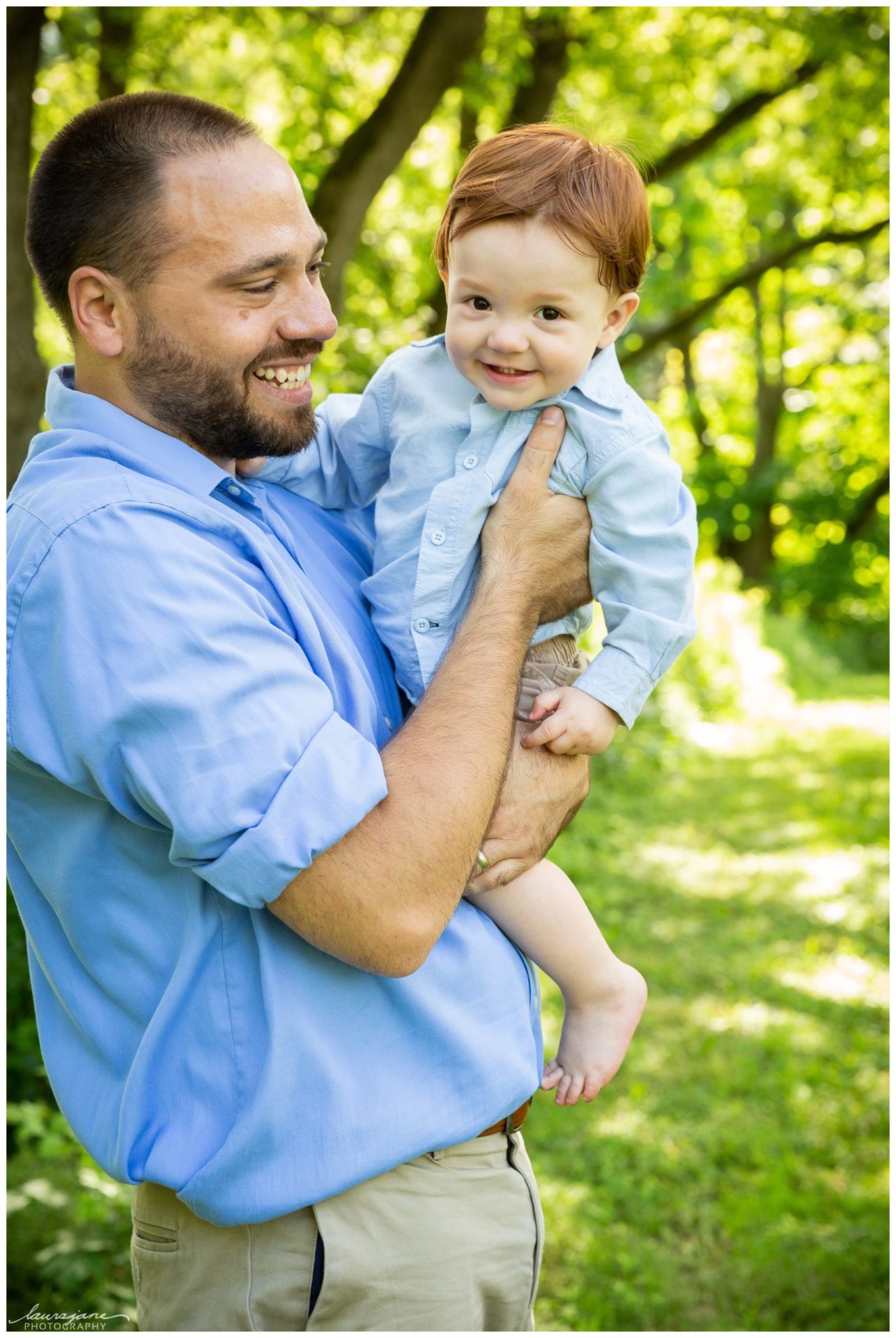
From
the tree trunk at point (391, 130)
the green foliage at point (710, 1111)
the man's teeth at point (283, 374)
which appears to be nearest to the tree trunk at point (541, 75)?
the tree trunk at point (391, 130)

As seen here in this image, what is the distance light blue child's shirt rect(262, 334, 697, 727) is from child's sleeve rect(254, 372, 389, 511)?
0.04m

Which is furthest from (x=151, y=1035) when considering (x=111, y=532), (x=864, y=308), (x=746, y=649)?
(x=864, y=308)

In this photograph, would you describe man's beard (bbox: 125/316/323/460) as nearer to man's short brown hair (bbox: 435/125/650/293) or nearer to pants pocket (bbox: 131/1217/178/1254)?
man's short brown hair (bbox: 435/125/650/293)

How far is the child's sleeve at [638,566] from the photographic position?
206 centimetres

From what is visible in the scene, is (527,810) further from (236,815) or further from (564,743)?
(236,815)

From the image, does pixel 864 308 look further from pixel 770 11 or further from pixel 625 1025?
pixel 625 1025

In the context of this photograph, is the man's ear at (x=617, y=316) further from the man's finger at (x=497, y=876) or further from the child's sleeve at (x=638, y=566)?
the man's finger at (x=497, y=876)

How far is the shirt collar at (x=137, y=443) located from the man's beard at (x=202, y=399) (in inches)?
2.0

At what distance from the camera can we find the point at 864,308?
1772cm

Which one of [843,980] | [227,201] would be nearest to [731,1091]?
[843,980]

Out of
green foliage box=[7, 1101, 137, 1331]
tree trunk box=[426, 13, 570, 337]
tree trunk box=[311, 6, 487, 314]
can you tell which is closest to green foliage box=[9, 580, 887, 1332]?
green foliage box=[7, 1101, 137, 1331]

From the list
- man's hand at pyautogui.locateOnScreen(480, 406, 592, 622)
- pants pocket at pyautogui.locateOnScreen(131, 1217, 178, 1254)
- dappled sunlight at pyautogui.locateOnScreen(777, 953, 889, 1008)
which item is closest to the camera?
pants pocket at pyautogui.locateOnScreen(131, 1217, 178, 1254)

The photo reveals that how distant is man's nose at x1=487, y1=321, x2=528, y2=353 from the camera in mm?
1988

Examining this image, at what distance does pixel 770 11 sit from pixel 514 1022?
8002 millimetres
